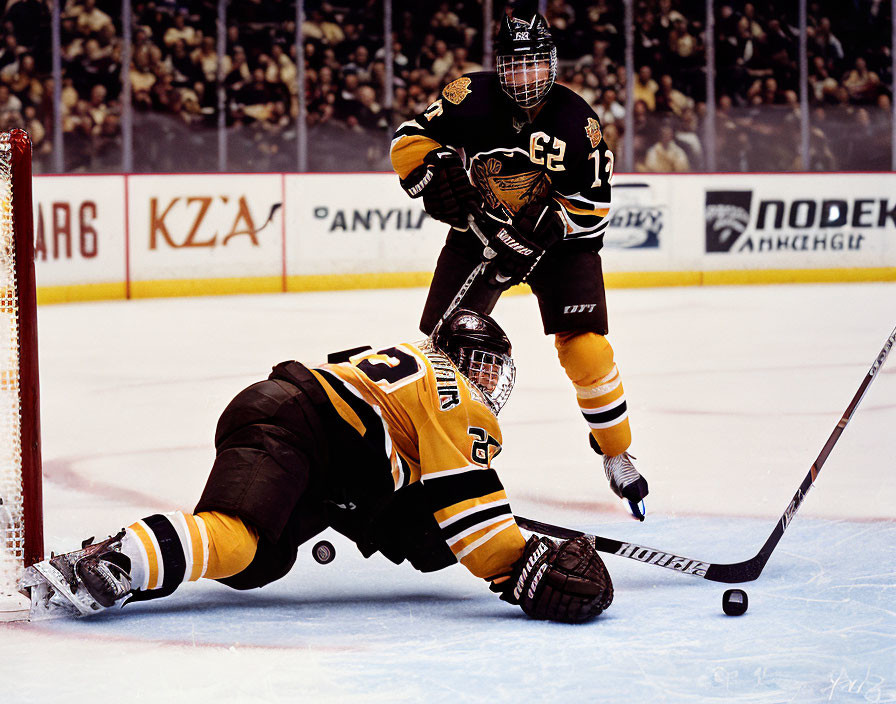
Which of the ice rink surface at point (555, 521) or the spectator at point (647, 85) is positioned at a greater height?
the spectator at point (647, 85)

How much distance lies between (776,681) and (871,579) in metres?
0.69

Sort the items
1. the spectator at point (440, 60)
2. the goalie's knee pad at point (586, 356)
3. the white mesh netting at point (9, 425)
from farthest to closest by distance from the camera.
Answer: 1. the spectator at point (440, 60)
2. the goalie's knee pad at point (586, 356)
3. the white mesh netting at point (9, 425)

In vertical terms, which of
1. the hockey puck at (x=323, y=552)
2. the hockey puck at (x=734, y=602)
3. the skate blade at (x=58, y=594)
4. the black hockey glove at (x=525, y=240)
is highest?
the black hockey glove at (x=525, y=240)

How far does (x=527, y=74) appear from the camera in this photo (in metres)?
3.31


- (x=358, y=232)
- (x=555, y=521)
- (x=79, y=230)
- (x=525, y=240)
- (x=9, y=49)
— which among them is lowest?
(x=358, y=232)

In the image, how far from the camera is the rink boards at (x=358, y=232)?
26.5ft

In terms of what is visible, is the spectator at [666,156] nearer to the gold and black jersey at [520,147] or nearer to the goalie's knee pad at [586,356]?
the gold and black jersey at [520,147]

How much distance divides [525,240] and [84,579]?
1.49 metres

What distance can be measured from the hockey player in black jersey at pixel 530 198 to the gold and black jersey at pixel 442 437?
1.00m

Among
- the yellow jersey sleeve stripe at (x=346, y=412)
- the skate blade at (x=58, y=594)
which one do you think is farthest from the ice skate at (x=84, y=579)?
the yellow jersey sleeve stripe at (x=346, y=412)

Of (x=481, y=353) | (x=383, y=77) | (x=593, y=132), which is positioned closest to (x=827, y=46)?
(x=383, y=77)

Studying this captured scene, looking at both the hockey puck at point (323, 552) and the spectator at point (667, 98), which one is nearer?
the hockey puck at point (323, 552)

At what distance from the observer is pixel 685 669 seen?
83.0 inches

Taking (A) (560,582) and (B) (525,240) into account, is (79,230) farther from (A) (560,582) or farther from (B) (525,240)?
(A) (560,582)
